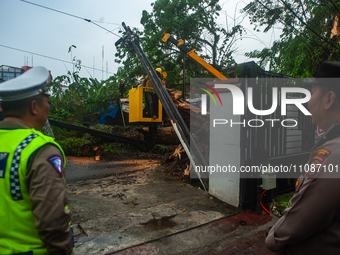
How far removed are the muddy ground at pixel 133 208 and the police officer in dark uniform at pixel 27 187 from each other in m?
1.88

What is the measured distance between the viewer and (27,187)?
120 cm

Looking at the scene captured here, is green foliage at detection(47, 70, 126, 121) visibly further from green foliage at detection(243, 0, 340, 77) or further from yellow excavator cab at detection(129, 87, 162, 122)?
green foliage at detection(243, 0, 340, 77)

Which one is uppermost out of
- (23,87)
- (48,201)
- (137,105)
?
(137,105)

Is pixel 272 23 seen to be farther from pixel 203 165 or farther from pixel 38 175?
pixel 38 175

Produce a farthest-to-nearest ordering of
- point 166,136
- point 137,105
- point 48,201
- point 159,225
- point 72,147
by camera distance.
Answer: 1. point 166,136
2. point 72,147
3. point 137,105
4. point 159,225
5. point 48,201

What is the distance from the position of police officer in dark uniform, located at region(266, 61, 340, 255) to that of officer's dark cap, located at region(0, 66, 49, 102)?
4.74ft

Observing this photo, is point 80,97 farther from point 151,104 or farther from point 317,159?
point 317,159

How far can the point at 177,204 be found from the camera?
4348mm

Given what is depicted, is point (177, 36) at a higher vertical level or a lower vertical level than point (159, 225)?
higher

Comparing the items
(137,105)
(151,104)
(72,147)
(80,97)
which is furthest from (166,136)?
(80,97)

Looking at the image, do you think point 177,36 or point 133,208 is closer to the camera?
point 133,208

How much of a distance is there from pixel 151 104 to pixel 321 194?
837 cm

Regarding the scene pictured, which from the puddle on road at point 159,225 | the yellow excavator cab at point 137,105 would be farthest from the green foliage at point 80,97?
the puddle on road at point 159,225

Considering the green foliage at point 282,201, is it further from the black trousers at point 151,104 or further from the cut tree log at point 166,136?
the cut tree log at point 166,136
